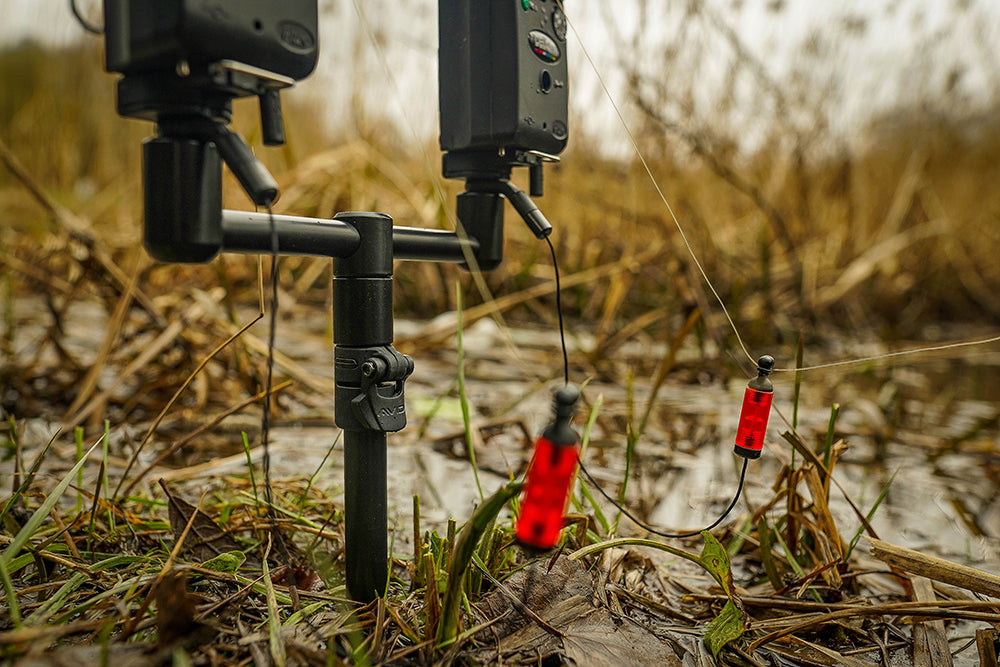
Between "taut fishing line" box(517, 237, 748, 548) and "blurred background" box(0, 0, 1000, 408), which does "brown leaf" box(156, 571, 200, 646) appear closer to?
"taut fishing line" box(517, 237, 748, 548)

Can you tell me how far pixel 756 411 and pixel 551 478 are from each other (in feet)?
1.06

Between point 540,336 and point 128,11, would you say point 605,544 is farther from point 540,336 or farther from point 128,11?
point 540,336

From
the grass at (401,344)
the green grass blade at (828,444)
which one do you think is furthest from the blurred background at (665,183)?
the green grass blade at (828,444)

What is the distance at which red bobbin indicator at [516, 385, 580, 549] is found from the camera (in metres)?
0.54

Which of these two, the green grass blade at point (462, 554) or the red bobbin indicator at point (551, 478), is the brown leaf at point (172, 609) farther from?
the red bobbin indicator at point (551, 478)

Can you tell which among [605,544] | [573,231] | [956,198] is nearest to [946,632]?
[605,544]

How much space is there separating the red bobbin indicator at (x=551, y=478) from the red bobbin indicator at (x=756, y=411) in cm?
29

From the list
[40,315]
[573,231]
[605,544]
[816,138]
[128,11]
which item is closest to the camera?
[128,11]

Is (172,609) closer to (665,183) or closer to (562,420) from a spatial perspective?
(562,420)

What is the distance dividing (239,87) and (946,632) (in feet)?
3.55

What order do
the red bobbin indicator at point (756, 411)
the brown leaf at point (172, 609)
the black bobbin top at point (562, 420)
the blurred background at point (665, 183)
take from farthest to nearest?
the blurred background at point (665, 183) < the red bobbin indicator at point (756, 411) < the brown leaf at point (172, 609) < the black bobbin top at point (562, 420)

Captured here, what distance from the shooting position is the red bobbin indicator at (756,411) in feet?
2.48

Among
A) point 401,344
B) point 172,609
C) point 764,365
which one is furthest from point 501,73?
point 401,344

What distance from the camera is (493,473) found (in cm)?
146
